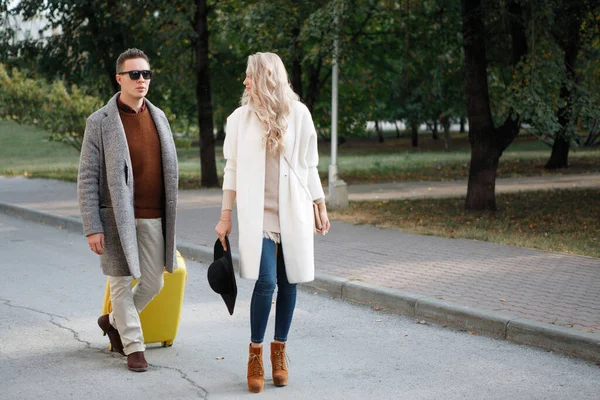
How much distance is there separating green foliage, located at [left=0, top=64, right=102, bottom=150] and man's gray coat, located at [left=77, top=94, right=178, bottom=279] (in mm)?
18996

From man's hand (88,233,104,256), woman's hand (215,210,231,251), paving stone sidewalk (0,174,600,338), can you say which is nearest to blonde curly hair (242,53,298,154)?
woman's hand (215,210,231,251)

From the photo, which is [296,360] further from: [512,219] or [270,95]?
[512,219]

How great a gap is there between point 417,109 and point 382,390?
1688 inches

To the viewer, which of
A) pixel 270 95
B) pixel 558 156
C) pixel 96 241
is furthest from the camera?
pixel 558 156

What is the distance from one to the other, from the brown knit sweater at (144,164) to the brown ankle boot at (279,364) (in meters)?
1.18

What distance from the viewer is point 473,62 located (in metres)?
14.3

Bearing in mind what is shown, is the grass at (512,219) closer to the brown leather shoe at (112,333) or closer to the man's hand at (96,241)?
the brown leather shoe at (112,333)

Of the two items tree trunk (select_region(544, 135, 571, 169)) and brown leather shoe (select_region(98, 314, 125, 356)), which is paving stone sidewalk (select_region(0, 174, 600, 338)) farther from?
tree trunk (select_region(544, 135, 571, 169))

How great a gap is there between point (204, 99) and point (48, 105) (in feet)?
38.4

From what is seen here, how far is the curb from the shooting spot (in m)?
6.01

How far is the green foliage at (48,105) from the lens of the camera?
95.2 ft

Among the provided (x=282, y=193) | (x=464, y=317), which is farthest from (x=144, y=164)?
(x=464, y=317)

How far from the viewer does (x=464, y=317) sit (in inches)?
268

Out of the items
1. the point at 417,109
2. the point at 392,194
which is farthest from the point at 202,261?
the point at 417,109
